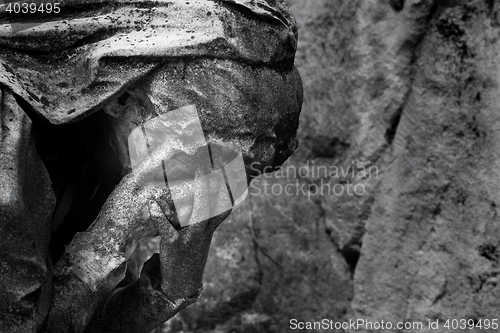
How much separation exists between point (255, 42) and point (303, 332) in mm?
1139

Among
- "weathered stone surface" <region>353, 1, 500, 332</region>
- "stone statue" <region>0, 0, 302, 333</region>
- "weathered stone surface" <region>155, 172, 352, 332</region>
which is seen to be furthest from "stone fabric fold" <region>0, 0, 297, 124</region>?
"weathered stone surface" <region>155, 172, 352, 332</region>

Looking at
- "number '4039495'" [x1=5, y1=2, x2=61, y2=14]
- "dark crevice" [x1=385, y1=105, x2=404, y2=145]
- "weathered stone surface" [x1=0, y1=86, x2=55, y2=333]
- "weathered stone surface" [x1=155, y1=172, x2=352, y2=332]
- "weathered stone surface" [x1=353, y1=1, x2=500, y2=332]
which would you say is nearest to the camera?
"weathered stone surface" [x1=0, y1=86, x2=55, y2=333]

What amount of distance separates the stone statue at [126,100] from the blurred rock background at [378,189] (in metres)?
0.60

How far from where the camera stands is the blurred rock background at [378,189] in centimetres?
156

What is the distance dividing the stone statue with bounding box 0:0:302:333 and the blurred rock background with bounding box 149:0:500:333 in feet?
1.96

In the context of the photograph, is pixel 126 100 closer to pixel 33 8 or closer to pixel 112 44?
pixel 112 44

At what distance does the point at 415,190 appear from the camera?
1683 mm

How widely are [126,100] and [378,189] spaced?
0.85 m

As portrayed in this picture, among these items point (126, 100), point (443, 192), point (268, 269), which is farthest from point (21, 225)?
point (268, 269)

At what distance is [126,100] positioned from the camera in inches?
43.1

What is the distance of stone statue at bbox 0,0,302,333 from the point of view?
102 cm

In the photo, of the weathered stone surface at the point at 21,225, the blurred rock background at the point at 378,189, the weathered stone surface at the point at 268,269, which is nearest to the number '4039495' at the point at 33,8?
the weathered stone surface at the point at 21,225

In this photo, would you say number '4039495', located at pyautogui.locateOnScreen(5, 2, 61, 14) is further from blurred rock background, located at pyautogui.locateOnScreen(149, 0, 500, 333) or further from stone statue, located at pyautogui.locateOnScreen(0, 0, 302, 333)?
blurred rock background, located at pyautogui.locateOnScreen(149, 0, 500, 333)

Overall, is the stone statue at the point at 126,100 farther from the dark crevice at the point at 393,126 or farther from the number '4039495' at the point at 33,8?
the dark crevice at the point at 393,126
